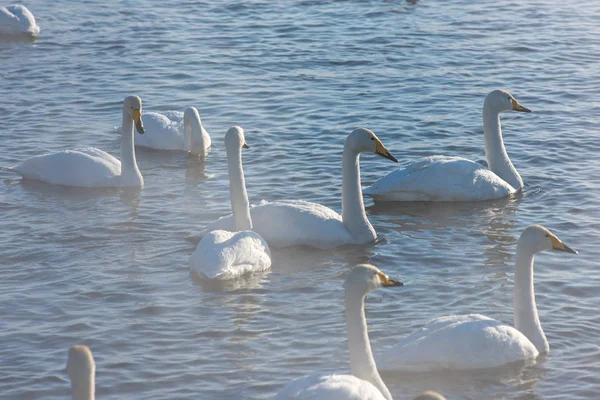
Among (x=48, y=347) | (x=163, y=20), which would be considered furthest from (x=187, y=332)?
(x=163, y=20)

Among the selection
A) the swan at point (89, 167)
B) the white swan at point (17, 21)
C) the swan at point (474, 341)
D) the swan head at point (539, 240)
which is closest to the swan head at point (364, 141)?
the swan head at point (539, 240)

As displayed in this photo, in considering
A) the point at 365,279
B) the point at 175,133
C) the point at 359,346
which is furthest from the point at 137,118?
the point at 359,346

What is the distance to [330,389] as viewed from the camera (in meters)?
6.12

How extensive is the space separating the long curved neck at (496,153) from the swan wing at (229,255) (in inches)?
148

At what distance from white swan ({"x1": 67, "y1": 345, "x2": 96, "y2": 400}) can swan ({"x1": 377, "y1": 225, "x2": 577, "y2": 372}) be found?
8.08ft

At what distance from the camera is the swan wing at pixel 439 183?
462 inches

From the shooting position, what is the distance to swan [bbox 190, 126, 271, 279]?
933 cm

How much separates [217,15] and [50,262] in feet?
43.4

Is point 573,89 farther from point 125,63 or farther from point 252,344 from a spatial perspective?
point 252,344

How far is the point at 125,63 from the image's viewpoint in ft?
61.2

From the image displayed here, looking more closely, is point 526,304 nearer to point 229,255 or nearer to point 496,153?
point 229,255

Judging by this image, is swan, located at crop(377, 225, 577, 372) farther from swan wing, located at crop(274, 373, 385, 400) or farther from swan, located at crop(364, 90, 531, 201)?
swan, located at crop(364, 90, 531, 201)

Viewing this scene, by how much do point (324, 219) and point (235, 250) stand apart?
1371mm

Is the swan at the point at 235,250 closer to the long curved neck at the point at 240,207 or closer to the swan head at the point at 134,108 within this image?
the long curved neck at the point at 240,207
